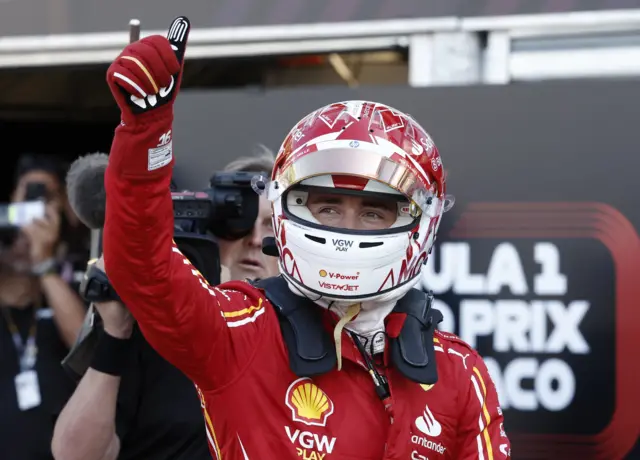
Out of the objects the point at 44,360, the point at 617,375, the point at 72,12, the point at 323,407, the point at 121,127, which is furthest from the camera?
the point at 72,12

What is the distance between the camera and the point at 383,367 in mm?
1798

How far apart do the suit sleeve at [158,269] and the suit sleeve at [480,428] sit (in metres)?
0.43

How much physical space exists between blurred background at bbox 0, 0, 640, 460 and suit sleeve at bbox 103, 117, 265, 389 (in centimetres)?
141

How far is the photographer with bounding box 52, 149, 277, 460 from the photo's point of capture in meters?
2.16

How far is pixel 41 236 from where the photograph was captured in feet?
11.0

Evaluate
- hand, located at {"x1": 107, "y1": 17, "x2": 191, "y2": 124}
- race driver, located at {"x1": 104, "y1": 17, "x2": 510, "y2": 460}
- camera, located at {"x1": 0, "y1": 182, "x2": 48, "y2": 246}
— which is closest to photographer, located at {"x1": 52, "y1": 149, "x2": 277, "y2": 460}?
race driver, located at {"x1": 104, "y1": 17, "x2": 510, "y2": 460}

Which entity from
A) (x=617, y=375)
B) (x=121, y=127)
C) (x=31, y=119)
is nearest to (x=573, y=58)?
(x=617, y=375)

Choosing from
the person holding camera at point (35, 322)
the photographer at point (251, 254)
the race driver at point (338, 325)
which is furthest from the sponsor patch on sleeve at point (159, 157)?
the person holding camera at point (35, 322)

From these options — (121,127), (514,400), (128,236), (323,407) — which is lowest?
(514,400)

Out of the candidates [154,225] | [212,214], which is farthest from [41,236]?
[154,225]

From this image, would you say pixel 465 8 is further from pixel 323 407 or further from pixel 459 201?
pixel 323 407

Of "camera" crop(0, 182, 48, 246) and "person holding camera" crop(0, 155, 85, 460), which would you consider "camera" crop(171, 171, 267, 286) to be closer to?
"person holding camera" crop(0, 155, 85, 460)

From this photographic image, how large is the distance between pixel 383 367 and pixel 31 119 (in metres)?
4.49

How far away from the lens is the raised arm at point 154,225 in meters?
1.37
